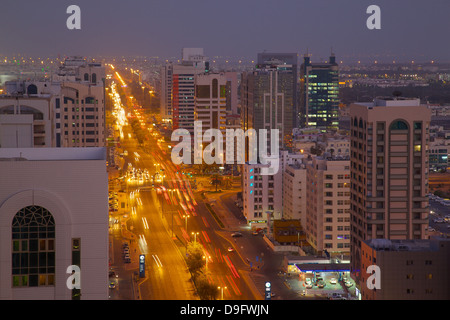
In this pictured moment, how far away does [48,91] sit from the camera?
448 inches

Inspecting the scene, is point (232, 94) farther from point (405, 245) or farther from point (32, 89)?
point (405, 245)

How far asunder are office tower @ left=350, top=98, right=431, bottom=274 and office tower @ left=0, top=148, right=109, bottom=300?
24.0ft

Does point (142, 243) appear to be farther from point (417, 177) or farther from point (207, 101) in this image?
point (207, 101)

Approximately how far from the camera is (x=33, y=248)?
155 inches

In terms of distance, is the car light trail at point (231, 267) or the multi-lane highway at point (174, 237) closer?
the multi-lane highway at point (174, 237)

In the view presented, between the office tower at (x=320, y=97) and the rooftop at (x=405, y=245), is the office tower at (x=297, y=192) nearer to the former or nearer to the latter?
the rooftop at (x=405, y=245)

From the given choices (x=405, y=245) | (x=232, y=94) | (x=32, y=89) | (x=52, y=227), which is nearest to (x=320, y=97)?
(x=232, y=94)

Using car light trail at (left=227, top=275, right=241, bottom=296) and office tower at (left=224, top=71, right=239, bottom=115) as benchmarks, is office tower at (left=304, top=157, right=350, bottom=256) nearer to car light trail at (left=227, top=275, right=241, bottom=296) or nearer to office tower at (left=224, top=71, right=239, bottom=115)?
car light trail at (left=227, top=275, right=241, bottom=296)

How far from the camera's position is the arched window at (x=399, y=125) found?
10.8 meters

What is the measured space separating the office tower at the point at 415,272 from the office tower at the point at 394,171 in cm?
210

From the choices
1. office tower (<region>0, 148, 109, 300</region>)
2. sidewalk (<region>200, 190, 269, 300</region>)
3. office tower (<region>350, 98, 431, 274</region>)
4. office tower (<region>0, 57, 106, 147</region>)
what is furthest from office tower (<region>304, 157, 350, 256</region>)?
office tower (<region>0, 148, 109, 300</region>)

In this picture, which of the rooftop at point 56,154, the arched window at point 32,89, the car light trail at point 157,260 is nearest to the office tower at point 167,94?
the car light trail at point 157,260

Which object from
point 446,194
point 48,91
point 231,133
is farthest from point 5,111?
point 231,133

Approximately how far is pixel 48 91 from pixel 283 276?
4.70 m
